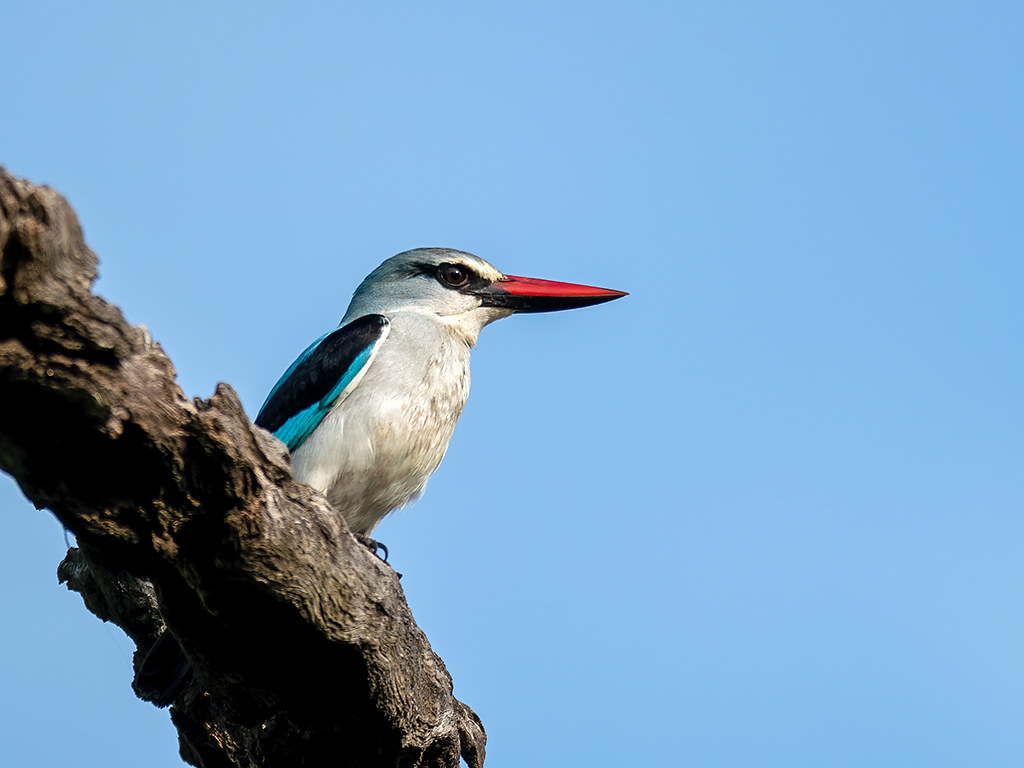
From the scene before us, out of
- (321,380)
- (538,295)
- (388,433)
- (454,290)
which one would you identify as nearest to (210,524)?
(388,433)

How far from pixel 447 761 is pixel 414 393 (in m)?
1.82

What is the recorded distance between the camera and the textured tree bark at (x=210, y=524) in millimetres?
2338

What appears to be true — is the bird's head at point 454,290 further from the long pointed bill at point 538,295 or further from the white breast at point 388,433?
the white breast at point 388,433

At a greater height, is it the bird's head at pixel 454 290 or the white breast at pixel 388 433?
the bird's head at pixel 454 290

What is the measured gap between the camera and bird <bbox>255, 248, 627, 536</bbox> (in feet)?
16.0

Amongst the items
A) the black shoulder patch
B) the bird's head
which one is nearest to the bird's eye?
the bird's head

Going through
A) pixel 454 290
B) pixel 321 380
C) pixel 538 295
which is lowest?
pixel 321 380

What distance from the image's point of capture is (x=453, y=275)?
6.02m

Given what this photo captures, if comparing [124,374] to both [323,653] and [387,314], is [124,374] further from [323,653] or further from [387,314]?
[387,314]

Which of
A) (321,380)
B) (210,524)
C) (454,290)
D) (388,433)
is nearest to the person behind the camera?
(210,524)

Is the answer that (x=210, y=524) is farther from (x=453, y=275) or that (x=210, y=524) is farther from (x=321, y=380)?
(x=453, y=275)

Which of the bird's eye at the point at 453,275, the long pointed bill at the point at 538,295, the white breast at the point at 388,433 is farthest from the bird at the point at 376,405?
the long pointed bill at the point at 538,295

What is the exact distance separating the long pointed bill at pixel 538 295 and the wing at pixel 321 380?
0.88m

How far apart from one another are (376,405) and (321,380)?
35 centimetres
